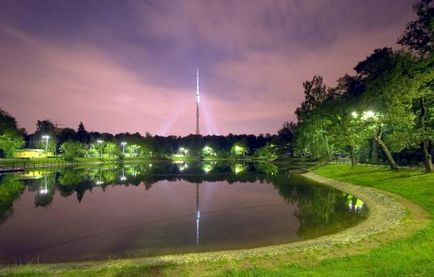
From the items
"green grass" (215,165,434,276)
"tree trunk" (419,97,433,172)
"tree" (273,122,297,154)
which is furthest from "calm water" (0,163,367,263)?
"tree" (273,122,297,154)

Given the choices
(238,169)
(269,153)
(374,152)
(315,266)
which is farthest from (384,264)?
(269,153)

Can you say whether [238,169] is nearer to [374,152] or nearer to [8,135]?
[374,152]

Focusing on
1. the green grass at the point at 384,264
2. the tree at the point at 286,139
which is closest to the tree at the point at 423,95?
the green grass at the point at 384,264

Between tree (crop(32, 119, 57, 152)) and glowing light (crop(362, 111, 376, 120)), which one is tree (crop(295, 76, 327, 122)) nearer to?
glowing light (crop(362, 111, 376, 120))

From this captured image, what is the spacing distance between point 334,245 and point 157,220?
14.5m

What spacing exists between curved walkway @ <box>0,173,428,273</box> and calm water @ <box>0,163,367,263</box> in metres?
1.88

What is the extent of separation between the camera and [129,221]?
2661 centimetres

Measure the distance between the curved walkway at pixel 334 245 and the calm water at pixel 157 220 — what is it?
1876 mm

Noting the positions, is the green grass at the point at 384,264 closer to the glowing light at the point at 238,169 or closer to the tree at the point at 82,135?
the glowing light at the point at 238,169

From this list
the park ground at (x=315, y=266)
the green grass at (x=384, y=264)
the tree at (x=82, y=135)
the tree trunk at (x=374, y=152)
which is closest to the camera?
the green grass at (x=384, y=264)

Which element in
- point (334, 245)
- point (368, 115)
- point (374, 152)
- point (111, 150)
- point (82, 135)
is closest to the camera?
point (334, 245)

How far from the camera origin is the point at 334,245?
1727 centimetres

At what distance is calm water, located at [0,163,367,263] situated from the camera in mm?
19469

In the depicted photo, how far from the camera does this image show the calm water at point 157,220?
19.5m
